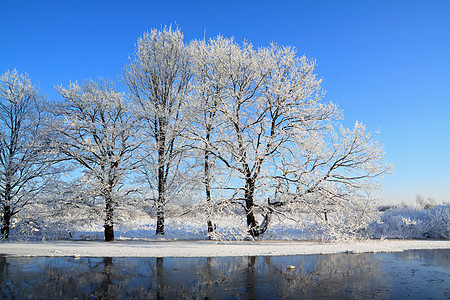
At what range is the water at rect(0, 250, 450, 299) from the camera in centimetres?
748

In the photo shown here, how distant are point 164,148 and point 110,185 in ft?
13.2

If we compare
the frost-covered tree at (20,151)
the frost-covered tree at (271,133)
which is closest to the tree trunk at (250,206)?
the frost-covered tree at (271,133)

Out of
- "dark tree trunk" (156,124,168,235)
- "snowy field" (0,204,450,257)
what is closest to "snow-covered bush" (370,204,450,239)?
"snowy field" (0,204,450,257)

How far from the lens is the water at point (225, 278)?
748cm

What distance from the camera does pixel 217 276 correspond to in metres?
9.38

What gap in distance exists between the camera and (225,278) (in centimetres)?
912

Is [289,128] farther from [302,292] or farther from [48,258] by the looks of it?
[48,258]

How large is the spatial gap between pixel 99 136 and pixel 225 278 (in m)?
14.8

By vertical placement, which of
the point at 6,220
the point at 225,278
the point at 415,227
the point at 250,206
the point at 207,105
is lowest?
the point at 415,227

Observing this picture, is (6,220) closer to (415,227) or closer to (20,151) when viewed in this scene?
(20,151)

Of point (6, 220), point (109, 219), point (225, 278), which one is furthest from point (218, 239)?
point (6, 220)

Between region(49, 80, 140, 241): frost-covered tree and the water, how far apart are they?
6.43 meters

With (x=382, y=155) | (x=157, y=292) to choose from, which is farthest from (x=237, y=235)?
(x=157, y=292)

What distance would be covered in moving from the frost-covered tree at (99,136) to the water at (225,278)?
643 centimetres
